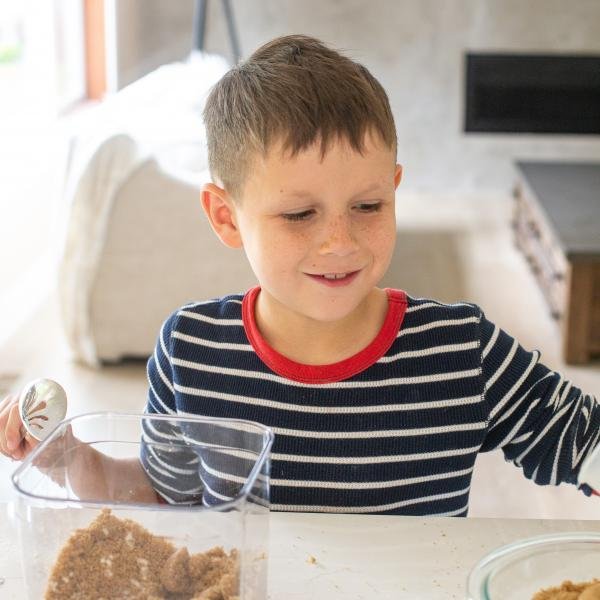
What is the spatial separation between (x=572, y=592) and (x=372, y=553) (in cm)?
16

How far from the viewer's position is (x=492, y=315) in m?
3.25

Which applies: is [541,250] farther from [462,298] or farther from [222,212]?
[222,212]

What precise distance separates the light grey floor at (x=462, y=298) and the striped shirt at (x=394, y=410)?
1.02 m

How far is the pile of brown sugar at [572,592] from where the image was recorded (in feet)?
2.14

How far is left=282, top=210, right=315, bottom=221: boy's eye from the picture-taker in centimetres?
87

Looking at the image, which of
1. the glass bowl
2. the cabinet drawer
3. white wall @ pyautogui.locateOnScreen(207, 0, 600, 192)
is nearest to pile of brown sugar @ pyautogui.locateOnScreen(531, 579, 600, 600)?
the glass bowl

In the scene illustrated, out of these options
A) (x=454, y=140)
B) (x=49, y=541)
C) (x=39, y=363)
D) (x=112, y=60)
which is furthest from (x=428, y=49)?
(x=49, y=541)

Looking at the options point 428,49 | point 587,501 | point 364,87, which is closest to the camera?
point 364,87

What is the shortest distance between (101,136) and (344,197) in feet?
6.40

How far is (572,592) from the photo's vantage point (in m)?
0.67

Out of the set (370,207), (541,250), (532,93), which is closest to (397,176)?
(370,207)

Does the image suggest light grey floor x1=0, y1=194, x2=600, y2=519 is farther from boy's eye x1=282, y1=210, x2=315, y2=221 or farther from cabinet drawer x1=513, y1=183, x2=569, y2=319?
boy's eye x1=282, y1=210, x2=315, y2=221

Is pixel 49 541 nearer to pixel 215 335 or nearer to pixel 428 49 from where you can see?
pixel 215 335

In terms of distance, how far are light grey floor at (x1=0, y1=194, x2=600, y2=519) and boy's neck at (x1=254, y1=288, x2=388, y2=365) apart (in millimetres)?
1020
